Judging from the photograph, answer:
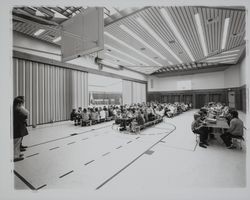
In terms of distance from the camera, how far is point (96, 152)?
3.95m

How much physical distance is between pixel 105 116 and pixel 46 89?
4182 mm

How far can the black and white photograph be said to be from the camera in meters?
1.98

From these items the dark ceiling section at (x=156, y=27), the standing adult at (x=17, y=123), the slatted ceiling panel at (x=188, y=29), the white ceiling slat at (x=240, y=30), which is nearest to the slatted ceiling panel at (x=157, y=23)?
the dark ceiling section at (x=156, y=27)

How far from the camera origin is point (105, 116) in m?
9.35

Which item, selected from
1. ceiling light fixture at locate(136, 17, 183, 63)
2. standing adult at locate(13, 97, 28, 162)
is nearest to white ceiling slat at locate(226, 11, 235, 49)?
ceiling light fixture at locate(136, 17, 183, 63)

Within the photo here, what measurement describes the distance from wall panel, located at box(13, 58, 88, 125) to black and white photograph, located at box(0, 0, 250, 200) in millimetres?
55

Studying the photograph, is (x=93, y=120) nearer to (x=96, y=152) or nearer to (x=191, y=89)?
(x=96, y=152)

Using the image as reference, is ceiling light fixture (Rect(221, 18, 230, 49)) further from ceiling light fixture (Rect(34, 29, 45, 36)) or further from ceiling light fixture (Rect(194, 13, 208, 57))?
ceiling light fixture (Rect(34, 29, 45, 36))

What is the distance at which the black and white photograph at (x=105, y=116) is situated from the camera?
6.49 ft

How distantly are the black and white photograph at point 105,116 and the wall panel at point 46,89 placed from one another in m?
0.06

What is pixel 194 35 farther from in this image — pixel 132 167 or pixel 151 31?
pixel 132 167

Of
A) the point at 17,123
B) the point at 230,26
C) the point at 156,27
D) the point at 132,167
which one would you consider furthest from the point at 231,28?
the point at 17,123

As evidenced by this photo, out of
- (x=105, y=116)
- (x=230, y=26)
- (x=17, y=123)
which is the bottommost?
(x=105, y=116)

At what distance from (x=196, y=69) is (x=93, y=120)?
15.6 meters
